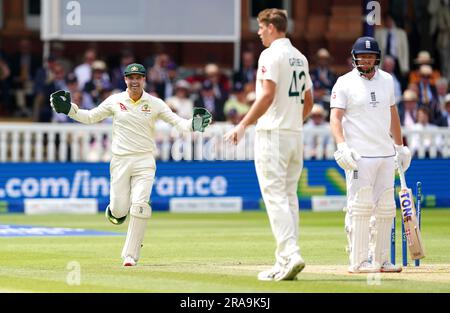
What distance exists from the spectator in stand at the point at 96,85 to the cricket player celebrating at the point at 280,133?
1313 cm

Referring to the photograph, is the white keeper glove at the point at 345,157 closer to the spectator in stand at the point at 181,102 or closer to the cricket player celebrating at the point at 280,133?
the cricket player celebrating at the point at 280,133

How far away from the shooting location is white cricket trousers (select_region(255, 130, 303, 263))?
488 inches

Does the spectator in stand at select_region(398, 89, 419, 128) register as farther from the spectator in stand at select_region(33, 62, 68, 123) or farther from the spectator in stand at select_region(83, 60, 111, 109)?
the spectator in stand at select_region(33, 62, 68, 123)

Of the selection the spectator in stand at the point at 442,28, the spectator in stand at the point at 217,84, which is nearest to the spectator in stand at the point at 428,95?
the spectator in stand at the point at 442,28

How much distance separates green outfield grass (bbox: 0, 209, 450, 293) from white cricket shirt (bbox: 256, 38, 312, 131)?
136cm

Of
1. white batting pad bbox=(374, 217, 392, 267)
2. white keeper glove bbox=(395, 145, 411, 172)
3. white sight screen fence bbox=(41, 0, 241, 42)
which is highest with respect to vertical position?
white sight screen fence bbox=(41, 0, 241, 42)

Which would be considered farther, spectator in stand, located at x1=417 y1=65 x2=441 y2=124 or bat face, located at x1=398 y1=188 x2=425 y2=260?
spectator in stand, located at x1=417 y1=65 x2=441 y2=124

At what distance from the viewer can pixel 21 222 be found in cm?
2172

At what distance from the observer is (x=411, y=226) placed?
1368cm

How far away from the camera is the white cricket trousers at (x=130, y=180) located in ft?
48.0

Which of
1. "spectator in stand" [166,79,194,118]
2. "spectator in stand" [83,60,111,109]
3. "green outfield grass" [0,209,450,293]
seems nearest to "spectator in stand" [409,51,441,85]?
"spectator in stand" [166,79,194,118]

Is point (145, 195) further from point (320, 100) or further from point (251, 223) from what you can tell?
point (320, 100)

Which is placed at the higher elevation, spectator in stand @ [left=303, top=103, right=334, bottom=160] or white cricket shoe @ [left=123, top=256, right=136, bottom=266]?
spectator in stand @ [left=303, top=103, right=334, bottom=160]

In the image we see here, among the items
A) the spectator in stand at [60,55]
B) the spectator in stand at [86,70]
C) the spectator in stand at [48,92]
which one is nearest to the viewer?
the spectator in stand at [48,92]
